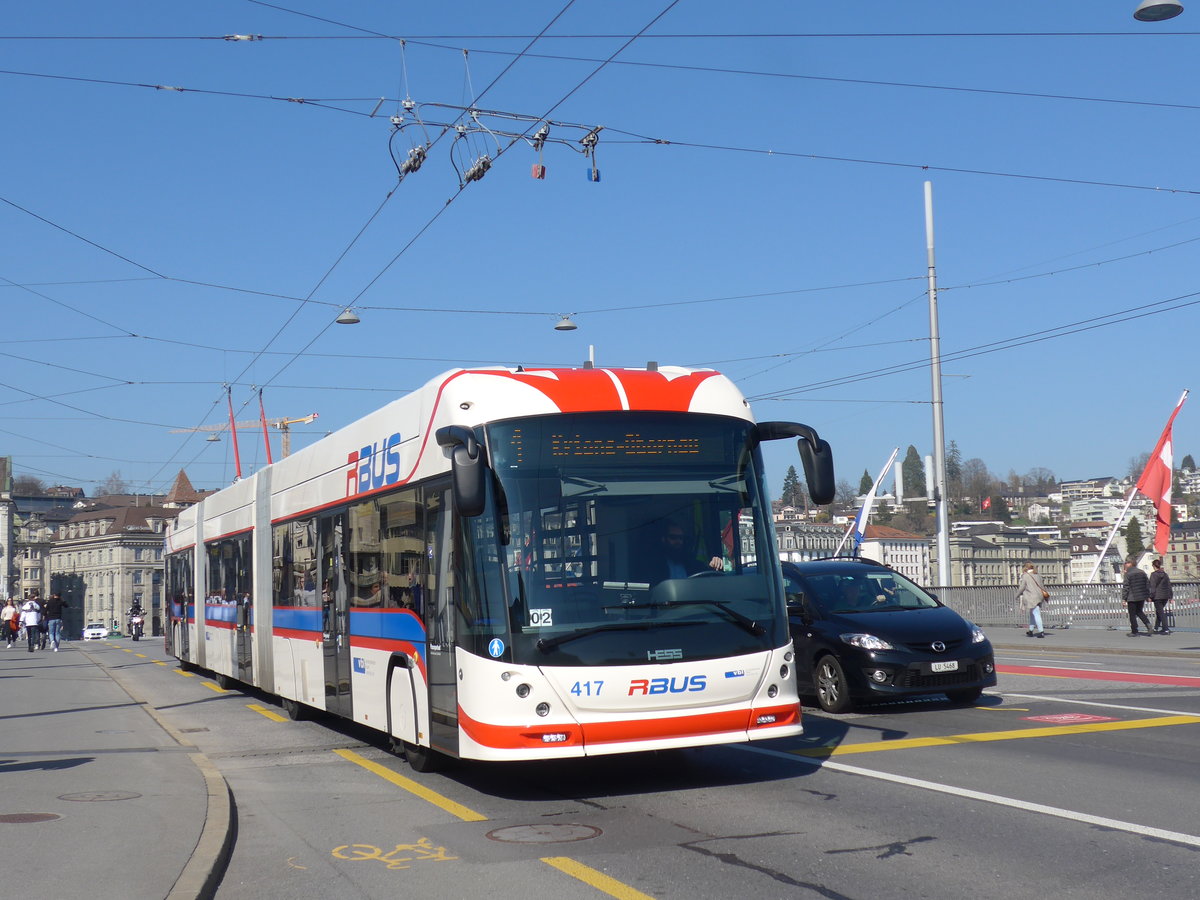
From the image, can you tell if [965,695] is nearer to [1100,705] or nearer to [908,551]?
[1100,705]

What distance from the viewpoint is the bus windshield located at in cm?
962

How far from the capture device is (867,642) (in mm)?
14602

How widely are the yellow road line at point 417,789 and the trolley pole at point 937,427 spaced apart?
26871 millimetres

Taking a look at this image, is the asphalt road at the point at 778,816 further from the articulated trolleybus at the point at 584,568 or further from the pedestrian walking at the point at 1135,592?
the pedestrian walking at the point at 1135,592

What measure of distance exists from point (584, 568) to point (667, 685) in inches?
38.6

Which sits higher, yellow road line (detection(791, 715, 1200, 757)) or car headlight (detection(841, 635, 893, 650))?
car headlight (detection(841, 635, 893, 650))

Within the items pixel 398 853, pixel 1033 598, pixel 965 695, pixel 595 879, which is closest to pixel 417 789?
pixel 398 853

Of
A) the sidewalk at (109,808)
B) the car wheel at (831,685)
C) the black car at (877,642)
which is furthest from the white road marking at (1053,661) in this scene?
the sidewalk at (109,808)

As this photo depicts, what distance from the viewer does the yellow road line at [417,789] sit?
9.51 m

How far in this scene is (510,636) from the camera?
955 centimetres

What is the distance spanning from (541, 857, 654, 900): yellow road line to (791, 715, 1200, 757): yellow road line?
169 inches

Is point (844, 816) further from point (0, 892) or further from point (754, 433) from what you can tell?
point (0, 892)

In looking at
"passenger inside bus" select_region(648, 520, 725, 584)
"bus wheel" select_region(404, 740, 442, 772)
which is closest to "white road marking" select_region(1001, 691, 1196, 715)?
"passenger inside bus" select_region(648, 520, 725, 584)

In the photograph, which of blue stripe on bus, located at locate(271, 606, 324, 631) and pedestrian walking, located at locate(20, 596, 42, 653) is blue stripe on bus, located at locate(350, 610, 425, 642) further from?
pedestrian walking, located at locate(20, 596, 42, 653)
